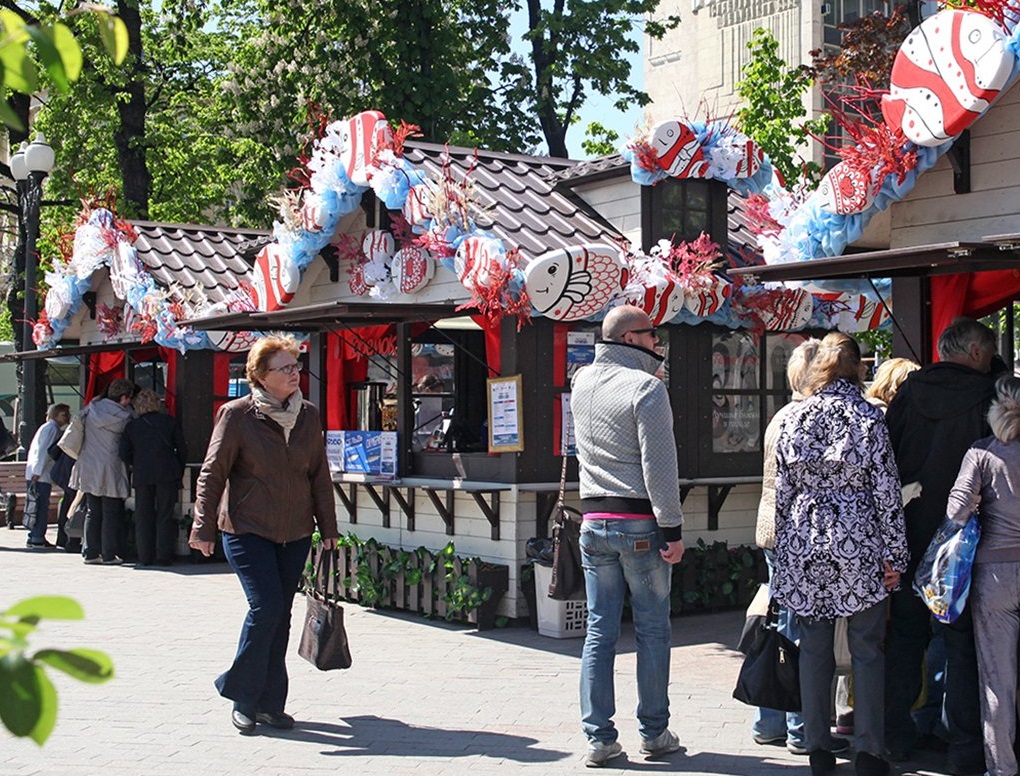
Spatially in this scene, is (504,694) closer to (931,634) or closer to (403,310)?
(931,634)

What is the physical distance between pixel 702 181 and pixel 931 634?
5.19 m

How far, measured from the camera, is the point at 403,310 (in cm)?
1008

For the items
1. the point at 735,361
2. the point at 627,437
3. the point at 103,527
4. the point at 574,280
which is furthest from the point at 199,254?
the point at 627,437

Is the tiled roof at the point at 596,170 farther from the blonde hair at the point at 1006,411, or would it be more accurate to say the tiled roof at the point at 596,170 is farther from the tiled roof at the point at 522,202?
the blonde hair at the point at 1006,411

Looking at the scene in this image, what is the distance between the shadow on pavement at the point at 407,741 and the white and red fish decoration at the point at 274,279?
19.2 ft

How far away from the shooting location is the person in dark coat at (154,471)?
550 inches

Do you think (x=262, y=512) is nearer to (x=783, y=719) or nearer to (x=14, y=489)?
(x=783, y=719)

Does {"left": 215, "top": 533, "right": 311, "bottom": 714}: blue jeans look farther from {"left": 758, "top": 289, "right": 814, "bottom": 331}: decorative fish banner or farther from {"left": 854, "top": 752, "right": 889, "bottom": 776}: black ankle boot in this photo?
{"left": 758, "top": 289, "right": 814, "bottom": 331}: decorative fish banner

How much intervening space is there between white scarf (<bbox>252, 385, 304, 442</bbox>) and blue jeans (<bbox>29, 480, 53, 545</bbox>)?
1012 cm

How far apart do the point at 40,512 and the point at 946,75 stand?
12269 millimetres

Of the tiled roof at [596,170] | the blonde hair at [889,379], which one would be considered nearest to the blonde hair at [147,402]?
the tiled roof at [596,170]

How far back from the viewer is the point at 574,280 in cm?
940

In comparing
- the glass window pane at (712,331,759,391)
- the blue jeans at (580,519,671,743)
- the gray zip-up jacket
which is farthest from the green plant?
the glass window pane at (712,331,759,391)

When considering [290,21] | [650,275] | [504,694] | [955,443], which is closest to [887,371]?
[955,443]
